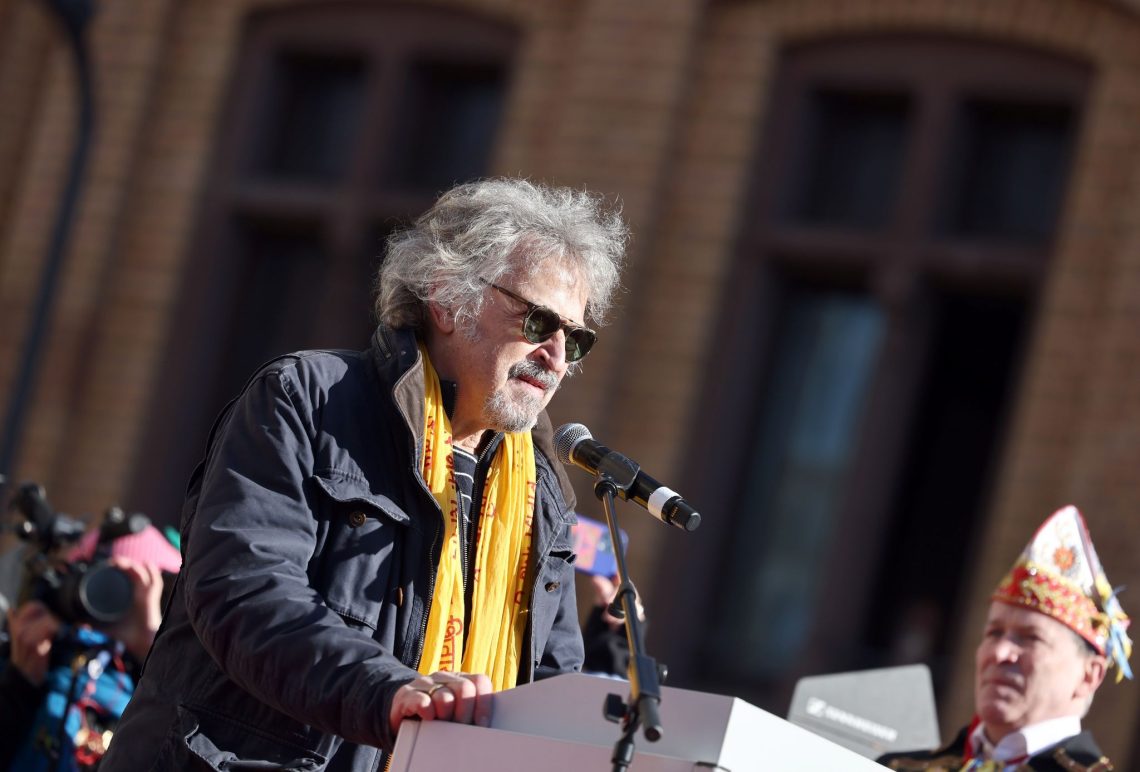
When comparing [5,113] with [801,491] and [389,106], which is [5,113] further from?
[801,491]

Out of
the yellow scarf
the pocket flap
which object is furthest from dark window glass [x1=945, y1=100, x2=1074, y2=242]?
the pocket flap

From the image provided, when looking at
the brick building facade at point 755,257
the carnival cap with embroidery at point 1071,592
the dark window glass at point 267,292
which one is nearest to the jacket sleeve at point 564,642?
the carnival cap with embroidery at point 1071,592

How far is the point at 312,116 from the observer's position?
8.92m

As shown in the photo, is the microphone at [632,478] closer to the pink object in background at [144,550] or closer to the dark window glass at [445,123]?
the pink object in background at [144,550]

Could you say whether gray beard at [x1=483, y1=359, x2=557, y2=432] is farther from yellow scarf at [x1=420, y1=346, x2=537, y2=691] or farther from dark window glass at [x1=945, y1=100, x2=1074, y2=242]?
dark window glass at [x1=945, y1=100, x2=1074, y2=242]

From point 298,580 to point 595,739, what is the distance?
21.2 inches

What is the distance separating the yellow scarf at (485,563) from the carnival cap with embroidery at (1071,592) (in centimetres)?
188

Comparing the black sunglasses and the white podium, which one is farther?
the black sunglasses

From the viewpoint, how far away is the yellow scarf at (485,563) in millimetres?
3000

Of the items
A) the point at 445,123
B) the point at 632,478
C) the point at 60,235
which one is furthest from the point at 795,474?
the point at 632,478

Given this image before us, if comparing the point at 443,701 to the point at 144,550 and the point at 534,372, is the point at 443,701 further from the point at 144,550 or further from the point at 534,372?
the point at 144,550

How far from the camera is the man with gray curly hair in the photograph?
2688 mm

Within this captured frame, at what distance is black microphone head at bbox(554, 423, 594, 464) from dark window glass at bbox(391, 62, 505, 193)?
5.46m

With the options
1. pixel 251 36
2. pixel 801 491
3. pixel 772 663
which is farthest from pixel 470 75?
pixel 772 663
